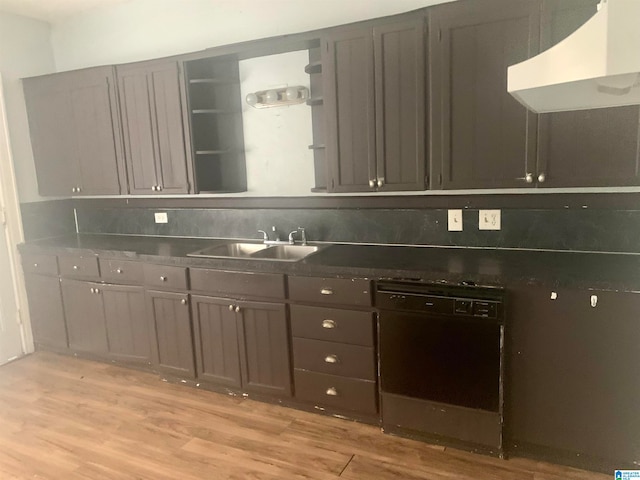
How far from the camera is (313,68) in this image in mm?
3109

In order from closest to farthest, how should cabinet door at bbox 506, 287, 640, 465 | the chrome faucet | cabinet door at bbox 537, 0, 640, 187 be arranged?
cabinet door at bbox 506, 287, 640, 465 → cabinet door at bbox 537, 0, 640, 187 → the chrome faucet

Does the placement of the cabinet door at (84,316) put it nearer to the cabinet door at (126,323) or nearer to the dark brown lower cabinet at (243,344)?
the cabinet door at (126,323)

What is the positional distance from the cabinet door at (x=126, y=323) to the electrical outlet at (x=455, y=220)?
211 cm

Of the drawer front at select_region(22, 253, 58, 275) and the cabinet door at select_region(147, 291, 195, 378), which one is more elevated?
the drawer front at select_region(22, 253, 58, 275)

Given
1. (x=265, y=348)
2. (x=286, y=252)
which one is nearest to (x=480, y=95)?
(x=286, y=252)

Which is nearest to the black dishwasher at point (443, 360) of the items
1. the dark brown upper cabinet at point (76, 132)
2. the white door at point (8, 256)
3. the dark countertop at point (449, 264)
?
the dark countertop at point (449, 264)

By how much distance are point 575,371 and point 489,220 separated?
92 centimetres

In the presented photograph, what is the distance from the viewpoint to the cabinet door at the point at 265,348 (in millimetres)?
2902

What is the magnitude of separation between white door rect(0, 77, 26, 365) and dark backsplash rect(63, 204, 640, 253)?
690 mm

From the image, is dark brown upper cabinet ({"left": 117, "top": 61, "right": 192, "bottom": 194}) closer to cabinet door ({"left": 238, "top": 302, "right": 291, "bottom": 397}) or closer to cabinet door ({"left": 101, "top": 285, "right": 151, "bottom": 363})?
cabinet door ({"left": 101, "top": 285, "right": 151, "bottom": 363})

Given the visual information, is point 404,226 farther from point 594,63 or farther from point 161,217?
point 161,217

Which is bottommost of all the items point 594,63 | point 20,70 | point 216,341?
point 216,341

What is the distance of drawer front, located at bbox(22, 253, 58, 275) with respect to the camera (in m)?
3.83

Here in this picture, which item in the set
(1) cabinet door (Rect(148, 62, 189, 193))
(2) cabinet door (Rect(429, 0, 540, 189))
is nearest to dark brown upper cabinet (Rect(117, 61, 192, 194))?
(1) cabinet door (Rect(148, 62, 189, 193))
